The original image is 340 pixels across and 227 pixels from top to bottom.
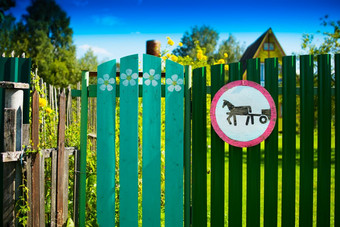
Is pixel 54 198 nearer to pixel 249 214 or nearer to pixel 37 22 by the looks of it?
pixel 249 214

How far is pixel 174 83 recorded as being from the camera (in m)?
3.02

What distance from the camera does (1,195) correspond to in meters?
3.06

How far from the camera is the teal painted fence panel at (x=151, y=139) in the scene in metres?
3.03

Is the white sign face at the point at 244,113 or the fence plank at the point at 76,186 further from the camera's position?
the fence plank at the point at 76,186

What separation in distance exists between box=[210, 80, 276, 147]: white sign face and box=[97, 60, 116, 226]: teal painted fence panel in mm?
1059

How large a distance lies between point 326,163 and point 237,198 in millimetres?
961

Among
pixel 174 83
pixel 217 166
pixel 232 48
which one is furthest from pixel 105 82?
pixel 232 48

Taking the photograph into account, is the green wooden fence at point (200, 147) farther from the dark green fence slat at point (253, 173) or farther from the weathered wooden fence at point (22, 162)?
the weathered wooden fence at point (22, 162)

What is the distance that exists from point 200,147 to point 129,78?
1000 millimetres

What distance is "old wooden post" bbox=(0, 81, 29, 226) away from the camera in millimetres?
2934

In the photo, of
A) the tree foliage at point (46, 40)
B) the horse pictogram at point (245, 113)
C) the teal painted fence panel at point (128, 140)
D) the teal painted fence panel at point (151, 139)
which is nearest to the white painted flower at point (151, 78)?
the teal painted fence panel at point (151, 139)

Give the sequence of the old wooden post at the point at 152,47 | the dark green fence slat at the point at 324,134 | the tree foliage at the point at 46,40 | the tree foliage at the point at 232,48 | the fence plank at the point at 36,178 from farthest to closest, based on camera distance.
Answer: the tree foliage at the point at 232,48
the tree foliage at the point at 46,40
the old wooden post at the point at 152,47
the dark green fence slat at the point at 324,134
the fence plank at the point at 36,178

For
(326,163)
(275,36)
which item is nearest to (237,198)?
(326,163)

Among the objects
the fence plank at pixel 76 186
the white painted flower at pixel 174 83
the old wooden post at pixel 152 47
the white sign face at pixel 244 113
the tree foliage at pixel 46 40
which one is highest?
the tree foliage at pixel 46 40
